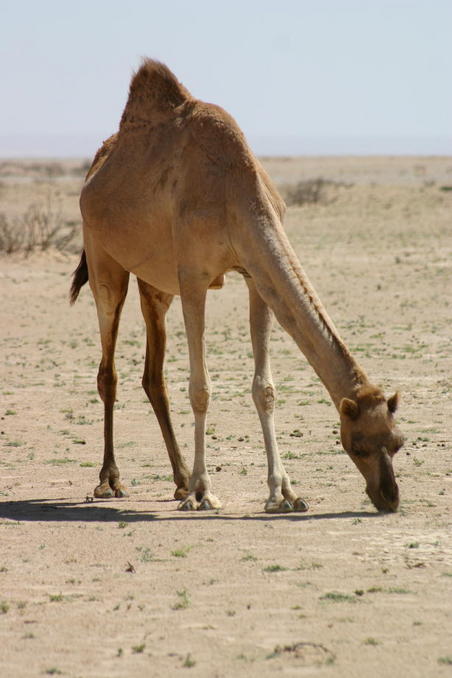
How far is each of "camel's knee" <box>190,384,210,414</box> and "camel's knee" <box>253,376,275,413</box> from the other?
1.22 feet

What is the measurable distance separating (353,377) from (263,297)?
89 centimetres

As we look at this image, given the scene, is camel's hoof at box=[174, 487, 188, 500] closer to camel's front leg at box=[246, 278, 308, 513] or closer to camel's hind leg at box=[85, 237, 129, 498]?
→ camel's front leg at box=[246, 278, 308, 513]

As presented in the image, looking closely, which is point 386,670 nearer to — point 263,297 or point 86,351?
point 263,297

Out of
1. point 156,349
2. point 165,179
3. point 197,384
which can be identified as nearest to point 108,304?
point 156,349

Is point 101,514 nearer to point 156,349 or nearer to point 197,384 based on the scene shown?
point 197,384

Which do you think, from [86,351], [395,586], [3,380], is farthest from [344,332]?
[395,586]

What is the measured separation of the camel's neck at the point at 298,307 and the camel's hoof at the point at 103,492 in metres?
2.10

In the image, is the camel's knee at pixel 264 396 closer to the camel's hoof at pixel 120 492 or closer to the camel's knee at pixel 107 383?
the camel's hoof at pixel 120 492

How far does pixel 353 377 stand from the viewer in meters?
7.36

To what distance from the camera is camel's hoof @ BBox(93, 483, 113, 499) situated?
8875 mm

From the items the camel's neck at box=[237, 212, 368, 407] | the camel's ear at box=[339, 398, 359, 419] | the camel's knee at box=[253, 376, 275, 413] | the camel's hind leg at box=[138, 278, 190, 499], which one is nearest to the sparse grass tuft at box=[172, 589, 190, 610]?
the camel's ear at box=[339, 398, 359, 419]

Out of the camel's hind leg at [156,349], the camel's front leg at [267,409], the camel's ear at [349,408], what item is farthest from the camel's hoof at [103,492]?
the camel's ear at [349,408]

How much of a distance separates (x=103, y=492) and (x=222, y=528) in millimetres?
1679

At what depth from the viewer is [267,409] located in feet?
27.1
